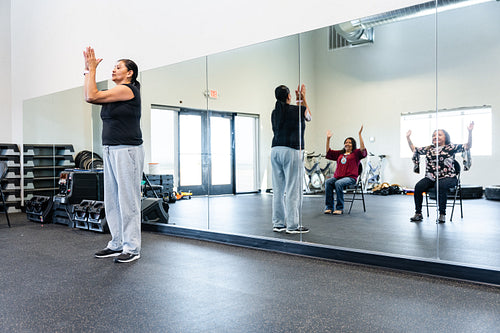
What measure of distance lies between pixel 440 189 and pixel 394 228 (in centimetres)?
45

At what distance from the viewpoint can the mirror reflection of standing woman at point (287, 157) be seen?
130 inches

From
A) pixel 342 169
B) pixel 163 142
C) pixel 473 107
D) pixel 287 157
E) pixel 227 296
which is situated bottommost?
pixel 227 296

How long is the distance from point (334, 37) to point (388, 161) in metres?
1.08

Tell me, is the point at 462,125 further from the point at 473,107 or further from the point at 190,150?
the point at 190,150

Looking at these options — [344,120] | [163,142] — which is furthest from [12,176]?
[344,120]

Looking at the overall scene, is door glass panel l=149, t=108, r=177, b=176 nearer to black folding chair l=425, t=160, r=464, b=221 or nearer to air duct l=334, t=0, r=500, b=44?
air duct l=334, t=0, r=500, b=44

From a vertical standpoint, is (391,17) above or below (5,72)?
below

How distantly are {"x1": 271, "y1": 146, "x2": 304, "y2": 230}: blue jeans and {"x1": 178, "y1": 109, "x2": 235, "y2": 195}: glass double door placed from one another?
535 mm

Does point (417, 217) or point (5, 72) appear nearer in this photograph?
point (417, 217)

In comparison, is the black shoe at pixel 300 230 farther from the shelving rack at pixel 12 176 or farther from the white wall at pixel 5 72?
the white wall at pixel 5 72

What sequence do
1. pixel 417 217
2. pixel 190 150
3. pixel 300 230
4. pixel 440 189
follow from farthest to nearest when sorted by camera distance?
1. pixel 190 150
2. pixel 300 230
3. pixel 417 217
4. pixel 440 189

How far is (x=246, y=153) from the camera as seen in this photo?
379cm

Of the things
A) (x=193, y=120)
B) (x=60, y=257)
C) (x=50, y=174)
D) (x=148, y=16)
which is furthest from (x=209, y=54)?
(x=50, y=174)

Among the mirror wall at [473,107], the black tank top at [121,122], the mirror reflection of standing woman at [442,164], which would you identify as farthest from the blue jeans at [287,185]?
the black tank top at [121,122]
